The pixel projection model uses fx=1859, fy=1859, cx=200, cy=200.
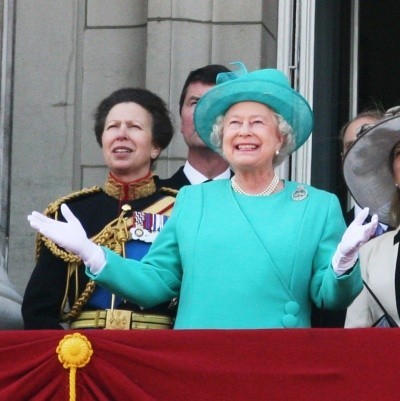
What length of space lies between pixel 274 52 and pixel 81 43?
902mm

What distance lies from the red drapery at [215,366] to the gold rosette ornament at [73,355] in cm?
2

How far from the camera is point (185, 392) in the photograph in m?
5.74

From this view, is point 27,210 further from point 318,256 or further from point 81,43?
point 318,256

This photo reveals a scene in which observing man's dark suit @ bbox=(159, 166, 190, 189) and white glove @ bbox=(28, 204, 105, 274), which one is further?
man's dark suit @ bbox=(159, 166, 190, 189)

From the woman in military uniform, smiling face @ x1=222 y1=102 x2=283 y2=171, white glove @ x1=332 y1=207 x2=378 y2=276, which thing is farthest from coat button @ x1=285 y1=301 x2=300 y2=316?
the woman in military uniform

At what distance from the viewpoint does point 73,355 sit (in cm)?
580

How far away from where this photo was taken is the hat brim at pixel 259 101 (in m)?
6.38

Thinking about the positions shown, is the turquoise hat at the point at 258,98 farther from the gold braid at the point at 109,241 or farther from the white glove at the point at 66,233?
the white glove at the point at 66,233

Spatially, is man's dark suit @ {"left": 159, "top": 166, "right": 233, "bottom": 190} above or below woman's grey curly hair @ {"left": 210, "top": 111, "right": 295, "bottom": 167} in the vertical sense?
below

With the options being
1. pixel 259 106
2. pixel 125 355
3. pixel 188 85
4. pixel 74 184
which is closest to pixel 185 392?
pixel 125 355

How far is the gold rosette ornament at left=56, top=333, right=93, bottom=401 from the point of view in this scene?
228 inches

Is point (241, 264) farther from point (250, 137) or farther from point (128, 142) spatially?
point (128, 142)

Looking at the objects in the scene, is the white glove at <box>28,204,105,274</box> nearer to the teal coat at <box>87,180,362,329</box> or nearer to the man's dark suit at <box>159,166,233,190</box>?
the teal coat at <box>87,180,362,329</box>

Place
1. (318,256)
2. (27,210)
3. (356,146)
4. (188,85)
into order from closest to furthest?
(318,256) < (356,146) < (188,85) < (27,210)
